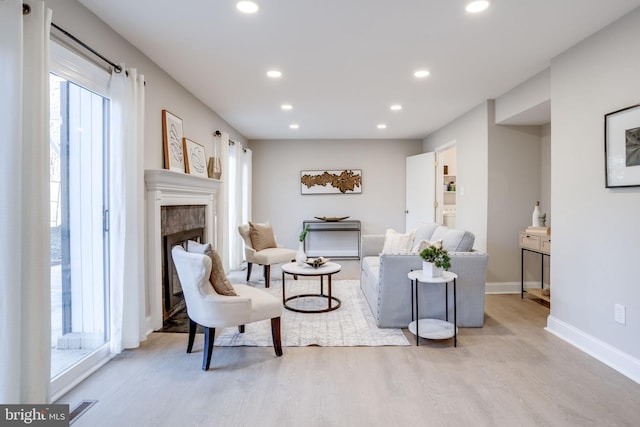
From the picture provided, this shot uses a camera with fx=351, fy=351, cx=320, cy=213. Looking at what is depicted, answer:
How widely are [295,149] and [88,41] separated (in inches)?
198

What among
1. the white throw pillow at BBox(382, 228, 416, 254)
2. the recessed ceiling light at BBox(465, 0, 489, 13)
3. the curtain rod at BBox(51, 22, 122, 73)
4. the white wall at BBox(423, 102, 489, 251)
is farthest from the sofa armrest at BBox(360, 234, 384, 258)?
the curtain rod at BBox(51, 22, 122, 73)

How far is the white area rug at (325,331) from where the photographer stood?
2891mm

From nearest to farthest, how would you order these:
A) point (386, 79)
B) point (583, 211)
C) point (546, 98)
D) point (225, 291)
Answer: point (225, 291)
point (583, 211)
point (546, 98)
point (386, 79)

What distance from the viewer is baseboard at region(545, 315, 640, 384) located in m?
2.35

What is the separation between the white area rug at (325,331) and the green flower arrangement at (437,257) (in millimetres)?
697

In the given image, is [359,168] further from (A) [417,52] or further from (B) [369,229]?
(A) [417,52]

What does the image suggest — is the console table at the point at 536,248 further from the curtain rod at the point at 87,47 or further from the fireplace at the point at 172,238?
the curtain rod at the point at 87,47

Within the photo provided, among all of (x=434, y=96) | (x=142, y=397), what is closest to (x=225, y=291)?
(x=142, y=397)

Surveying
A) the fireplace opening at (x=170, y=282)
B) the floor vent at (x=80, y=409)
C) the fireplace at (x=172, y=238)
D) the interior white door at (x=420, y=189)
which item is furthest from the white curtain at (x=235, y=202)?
the floor vent at (x=80, y=409)

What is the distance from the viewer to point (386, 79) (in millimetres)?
3656

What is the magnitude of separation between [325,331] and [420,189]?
4.19 m

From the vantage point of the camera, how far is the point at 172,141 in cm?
362
